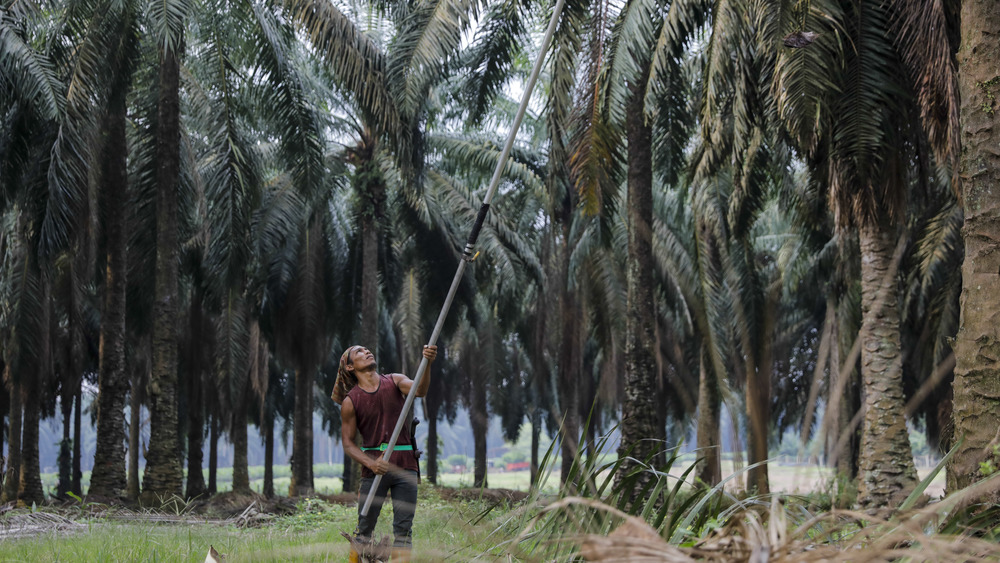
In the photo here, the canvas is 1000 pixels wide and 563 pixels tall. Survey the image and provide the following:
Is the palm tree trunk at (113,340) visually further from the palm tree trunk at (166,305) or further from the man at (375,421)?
the man at (375,421)

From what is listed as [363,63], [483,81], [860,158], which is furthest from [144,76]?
[860,158]

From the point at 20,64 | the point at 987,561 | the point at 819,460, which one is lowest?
the point at 987,561

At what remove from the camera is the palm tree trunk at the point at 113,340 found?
15.3m

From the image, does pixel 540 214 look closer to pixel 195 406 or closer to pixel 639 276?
pixel 195 406

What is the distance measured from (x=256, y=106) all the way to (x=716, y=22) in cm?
1030

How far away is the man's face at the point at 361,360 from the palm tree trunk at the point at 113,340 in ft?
34.9

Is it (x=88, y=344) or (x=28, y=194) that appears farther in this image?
(x=88, y=344)

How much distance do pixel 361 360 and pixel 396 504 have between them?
1381 mm

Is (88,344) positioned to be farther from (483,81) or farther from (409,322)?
(483,81)

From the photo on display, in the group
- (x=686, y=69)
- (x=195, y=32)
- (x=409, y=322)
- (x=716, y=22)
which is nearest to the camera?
(x=716, y=22)

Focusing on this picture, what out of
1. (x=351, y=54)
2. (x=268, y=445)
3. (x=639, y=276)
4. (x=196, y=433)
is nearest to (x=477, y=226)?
(x=639, y=276)

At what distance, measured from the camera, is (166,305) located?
14703 millimetres

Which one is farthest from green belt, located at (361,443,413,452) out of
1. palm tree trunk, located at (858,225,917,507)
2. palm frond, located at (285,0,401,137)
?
palm frond, located at (285,0,401,137)

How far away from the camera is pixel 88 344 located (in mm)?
27266
